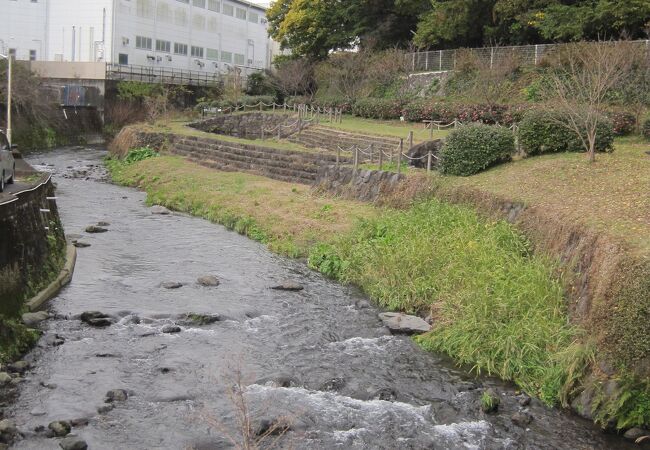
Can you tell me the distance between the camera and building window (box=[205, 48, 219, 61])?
63.9 metres

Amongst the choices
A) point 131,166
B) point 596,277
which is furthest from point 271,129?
point 596,277

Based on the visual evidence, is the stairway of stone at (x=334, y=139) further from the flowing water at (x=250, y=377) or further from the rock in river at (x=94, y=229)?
the flowing water at (x=250, y=377)

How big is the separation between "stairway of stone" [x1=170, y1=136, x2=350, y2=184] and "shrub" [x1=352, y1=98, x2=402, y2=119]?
33.9 feet

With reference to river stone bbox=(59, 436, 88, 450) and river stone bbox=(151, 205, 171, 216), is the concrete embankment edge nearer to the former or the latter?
river stone bbox=(59, 436, 88, 450)

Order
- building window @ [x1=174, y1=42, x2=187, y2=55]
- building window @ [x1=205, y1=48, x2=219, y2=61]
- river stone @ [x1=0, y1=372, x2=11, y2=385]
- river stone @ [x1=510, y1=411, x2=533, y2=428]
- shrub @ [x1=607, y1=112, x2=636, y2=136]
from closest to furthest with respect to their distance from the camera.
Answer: river stone @ [x1=510, y1=411, x2=533, y2=428]
river stone @ [x1=0, y1=372, x2=11, y2=385]
shrub @ [x1=607, y1=112, x2=636, y2=136]
building window @ [x1=174, y1=42, x2=187, y2=55]
building window @ [x1=205, y1=48, x2=219, y2=61]

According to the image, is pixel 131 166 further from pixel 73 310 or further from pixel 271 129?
pixel 73 310

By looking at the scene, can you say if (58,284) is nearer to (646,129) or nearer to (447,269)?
(447,269)

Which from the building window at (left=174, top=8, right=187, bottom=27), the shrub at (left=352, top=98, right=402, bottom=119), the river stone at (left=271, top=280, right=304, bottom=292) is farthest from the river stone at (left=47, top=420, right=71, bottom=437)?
the building window at (left=174, top=8, right=187, bottom=27)

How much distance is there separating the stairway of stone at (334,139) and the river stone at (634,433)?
18518mm

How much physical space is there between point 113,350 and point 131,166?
78.7 feet

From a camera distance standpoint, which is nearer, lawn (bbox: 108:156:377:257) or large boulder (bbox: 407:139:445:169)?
lawn (bbox: 108:156:377:257)

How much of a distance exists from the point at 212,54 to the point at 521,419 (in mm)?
59136

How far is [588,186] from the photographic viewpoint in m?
17.0

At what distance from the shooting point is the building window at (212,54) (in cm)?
6394
